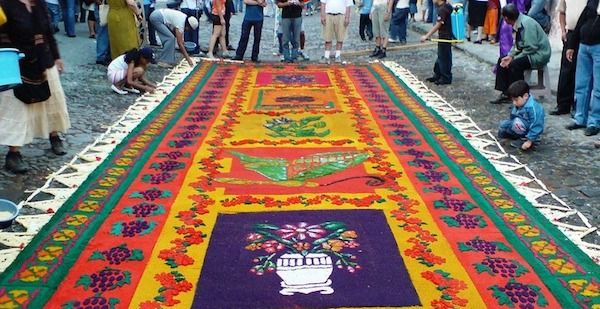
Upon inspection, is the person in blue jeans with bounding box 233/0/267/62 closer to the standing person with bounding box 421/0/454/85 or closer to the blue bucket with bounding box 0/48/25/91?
the standing person with bounding box 421/0/454/85

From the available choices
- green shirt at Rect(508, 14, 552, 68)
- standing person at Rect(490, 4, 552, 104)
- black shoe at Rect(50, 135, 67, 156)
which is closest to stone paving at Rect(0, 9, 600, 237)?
black shoe at Rect(50, 135, 67, 156)

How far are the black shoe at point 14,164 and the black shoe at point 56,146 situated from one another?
46 centimetres

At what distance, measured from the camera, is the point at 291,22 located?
10.5 m

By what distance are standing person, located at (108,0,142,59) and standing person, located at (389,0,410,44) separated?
6231 mm

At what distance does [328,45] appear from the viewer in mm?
10953

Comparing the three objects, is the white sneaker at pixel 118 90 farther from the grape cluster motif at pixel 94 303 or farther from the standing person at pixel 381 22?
the standing person at pixel 381 22

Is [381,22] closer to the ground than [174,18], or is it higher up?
closer to the ground

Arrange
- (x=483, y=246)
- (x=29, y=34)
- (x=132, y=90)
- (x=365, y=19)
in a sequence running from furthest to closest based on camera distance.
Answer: (x=365, y=19), (x=132, y=90), (x=29, y=34), (x=483, y=246)

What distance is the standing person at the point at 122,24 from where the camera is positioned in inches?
334

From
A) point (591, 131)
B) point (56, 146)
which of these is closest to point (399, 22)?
point (591, 131)

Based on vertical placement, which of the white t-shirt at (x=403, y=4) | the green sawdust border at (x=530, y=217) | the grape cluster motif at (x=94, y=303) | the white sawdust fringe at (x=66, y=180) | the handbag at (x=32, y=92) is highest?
the white t-shirt at (x=403, y=4)

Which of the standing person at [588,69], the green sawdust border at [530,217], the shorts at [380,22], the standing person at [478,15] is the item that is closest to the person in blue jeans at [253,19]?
the shorts at [380,22]

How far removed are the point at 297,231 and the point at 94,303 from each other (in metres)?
1.25

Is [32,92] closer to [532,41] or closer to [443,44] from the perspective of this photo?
[532,41]
